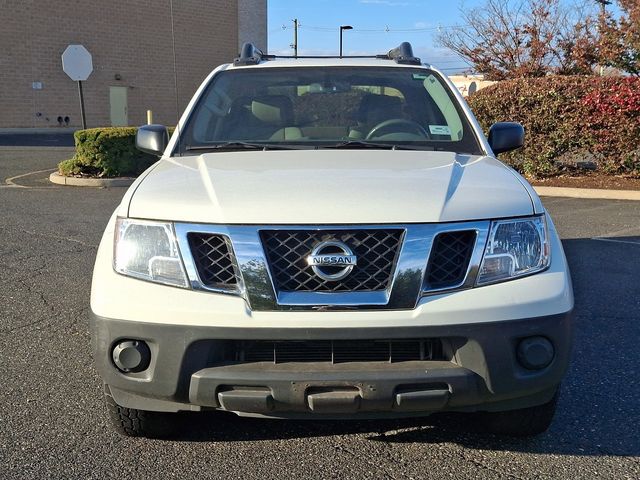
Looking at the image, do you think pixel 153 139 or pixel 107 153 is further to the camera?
pixel 107 153

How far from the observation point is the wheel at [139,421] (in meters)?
2.93

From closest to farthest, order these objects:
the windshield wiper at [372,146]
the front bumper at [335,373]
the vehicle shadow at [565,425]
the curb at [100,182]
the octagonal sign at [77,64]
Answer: the front bumper at [335,373] → the vehicle shadow at [565,425] → the windshield wiper at [372,146] → the curb at [100,182] → the octagonal sign at [77,64]

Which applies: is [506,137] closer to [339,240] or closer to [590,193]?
[339,240]

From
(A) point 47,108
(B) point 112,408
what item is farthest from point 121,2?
(B) point 112,408

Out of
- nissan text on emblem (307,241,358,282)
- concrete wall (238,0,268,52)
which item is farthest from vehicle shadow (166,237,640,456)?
concrete wall (238,0,268,52)

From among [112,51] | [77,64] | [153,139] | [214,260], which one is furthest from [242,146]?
[112,51]

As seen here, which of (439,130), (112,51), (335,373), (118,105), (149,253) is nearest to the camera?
(335,373)

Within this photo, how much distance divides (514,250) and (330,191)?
2.49 feet

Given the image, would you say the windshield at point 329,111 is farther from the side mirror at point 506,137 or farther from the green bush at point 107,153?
the green bush at point 107,153

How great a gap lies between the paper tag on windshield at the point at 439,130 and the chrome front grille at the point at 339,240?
1.56 meters

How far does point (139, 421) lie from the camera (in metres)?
2.96

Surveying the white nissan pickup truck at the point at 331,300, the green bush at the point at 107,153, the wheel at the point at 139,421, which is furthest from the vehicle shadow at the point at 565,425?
the green bush at the point at 107,153

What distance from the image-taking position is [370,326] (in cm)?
246

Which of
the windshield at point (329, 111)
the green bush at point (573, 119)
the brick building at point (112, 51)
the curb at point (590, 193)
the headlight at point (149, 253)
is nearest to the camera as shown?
→ the headlight at point (149, 253)
